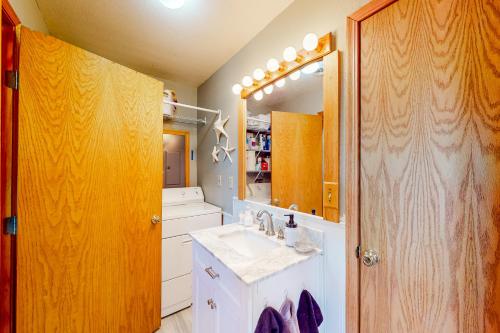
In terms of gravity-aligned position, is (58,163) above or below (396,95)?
below

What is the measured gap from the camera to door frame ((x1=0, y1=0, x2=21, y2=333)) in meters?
0.99

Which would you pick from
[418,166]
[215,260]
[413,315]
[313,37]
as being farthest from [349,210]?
[313,37]

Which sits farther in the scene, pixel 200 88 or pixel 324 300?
pixel 200 88

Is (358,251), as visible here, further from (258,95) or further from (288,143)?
(258,95)

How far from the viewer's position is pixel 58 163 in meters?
1.14

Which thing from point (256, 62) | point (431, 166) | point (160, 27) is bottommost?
point (431, 166)

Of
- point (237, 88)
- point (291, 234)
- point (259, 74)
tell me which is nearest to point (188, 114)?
point (237, 88)

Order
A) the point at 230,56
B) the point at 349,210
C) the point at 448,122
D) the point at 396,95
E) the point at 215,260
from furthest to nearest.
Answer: the point at 230,56, the point at 215,260, the point at 349,210, the point at 396,95, the point at 448,122

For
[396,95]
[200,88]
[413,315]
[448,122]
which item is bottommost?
[413,315]

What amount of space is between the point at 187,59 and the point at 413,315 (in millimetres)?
2434

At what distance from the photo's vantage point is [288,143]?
4.74 feet

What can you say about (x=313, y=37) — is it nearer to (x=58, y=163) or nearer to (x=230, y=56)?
(x=230, y=56)

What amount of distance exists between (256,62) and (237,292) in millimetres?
1622

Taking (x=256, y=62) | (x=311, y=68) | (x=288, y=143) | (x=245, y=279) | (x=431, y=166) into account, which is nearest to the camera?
(x=431, y=166)
